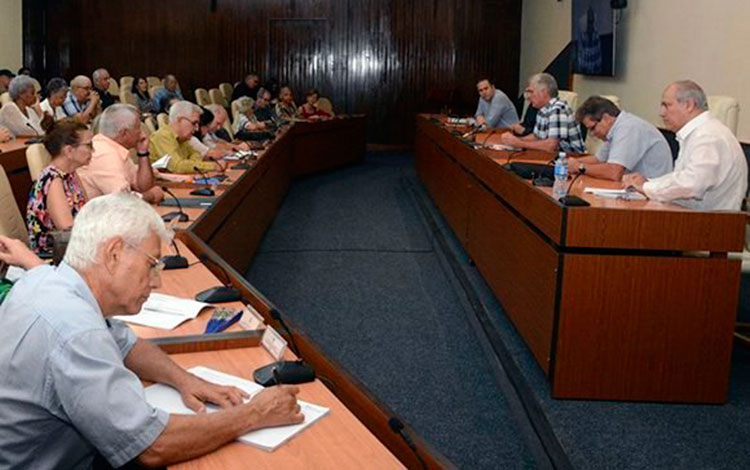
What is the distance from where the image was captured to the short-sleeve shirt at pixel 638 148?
4359 millimetres

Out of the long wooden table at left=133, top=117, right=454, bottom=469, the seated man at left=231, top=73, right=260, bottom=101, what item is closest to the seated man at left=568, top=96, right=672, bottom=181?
the long wooden table at left=133, top=117, right=454, bottom=469

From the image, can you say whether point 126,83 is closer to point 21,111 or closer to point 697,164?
point 21,111

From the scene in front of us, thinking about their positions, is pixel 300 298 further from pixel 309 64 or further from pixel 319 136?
pixel 309 64

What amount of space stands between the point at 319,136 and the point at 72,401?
914 centimetres

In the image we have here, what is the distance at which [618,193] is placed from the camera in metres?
3.64

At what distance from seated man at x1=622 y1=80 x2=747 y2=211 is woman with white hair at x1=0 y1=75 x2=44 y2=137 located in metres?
5.13

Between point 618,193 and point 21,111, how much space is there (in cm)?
558

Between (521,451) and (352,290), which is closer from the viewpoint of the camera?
(521,451)

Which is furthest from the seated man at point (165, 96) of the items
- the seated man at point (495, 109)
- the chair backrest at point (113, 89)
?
the seated man at point (495, 109)

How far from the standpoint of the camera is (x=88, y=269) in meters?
1.57

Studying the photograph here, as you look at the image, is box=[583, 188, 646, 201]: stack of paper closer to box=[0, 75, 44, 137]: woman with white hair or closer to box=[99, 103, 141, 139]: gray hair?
box=[99, 103, 141, 139]: gray hair

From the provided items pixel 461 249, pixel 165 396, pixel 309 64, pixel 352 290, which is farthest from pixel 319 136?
pixel 165 396

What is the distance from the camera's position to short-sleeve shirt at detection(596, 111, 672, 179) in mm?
4359

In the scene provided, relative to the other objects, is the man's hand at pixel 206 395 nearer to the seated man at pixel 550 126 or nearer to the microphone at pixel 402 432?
the microphone at pixel 402 432
